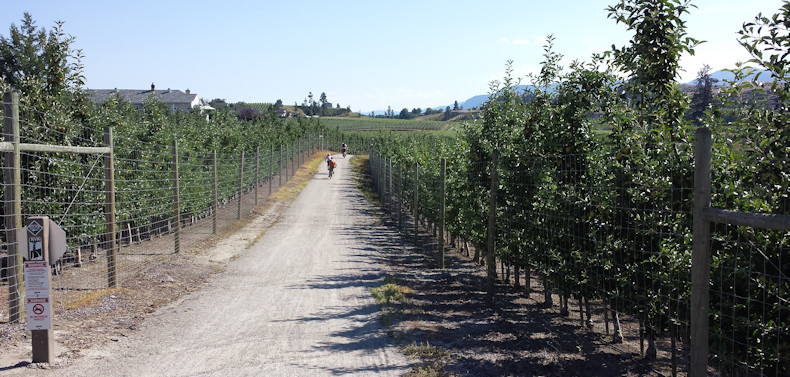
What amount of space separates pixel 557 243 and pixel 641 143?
1.93 m

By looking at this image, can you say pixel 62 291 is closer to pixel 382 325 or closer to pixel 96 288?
pixel 96 288

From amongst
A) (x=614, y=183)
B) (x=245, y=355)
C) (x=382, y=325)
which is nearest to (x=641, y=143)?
(x=614, y=183)

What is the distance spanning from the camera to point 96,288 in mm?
7945

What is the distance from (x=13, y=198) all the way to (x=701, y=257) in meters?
6.42

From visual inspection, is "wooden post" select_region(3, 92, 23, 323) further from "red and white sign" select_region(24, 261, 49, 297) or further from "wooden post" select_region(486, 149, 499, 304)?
"wooden post" select_region(486, 149, 499, 304)

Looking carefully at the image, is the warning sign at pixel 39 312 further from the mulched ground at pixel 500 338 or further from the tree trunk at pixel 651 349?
the tree trunk at pixel 651 349

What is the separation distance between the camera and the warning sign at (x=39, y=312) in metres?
4.88

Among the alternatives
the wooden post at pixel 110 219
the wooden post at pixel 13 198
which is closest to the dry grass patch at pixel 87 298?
the wooden post at pixel 110 219

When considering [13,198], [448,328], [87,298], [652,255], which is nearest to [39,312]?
[13,198]

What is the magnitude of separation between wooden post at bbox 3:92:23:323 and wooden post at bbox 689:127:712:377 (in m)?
6.21

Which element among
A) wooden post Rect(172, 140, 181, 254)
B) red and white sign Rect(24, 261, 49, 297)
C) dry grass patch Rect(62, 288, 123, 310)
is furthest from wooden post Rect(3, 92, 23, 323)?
wooden post Rect(172, 140, 181, 254)

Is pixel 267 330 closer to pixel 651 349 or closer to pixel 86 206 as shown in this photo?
pixel 651 349

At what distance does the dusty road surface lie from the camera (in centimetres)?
509

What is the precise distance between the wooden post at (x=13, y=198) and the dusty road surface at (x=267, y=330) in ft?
4.01
